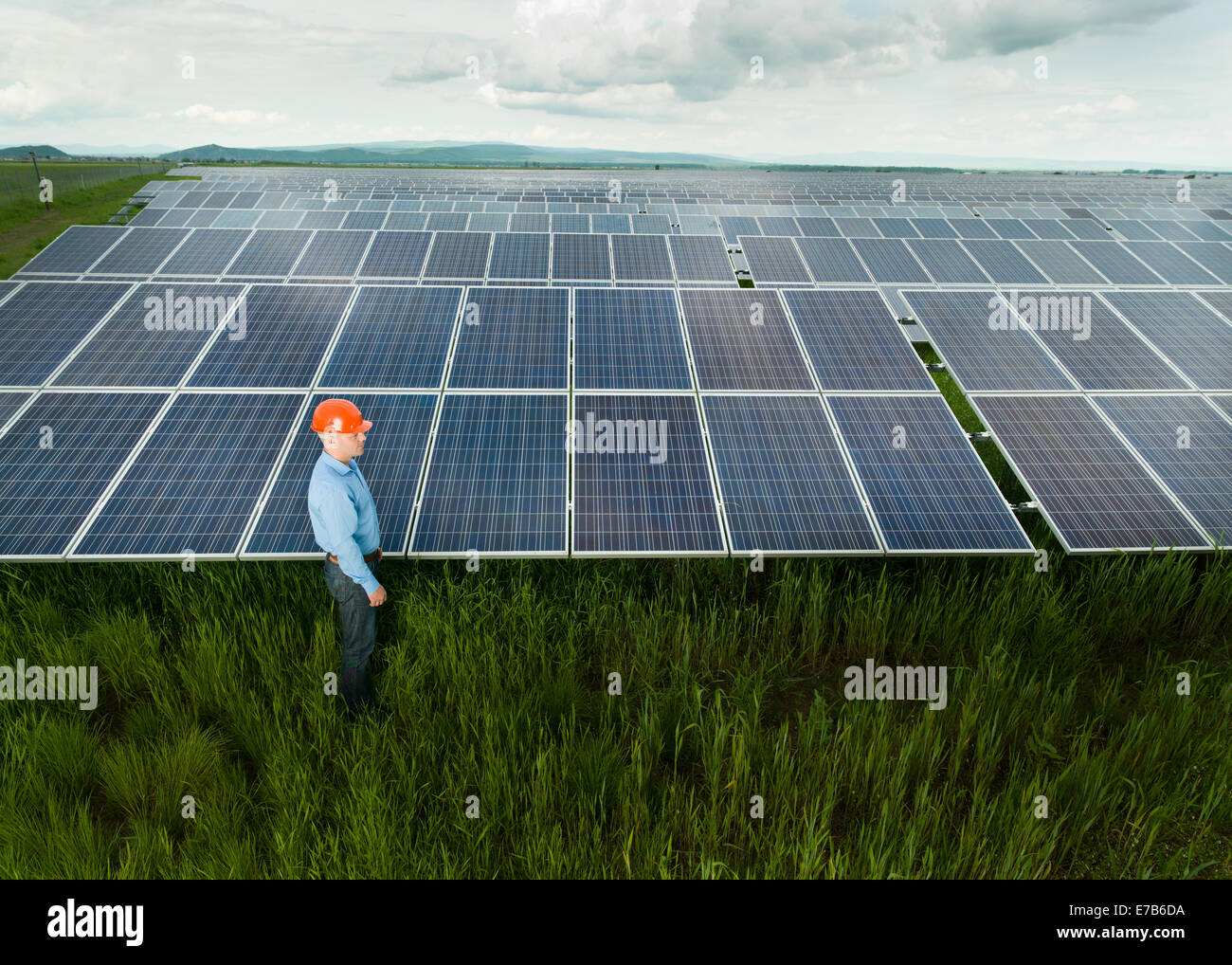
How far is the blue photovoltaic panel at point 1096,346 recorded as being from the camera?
919 cm

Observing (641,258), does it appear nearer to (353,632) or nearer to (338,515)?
(338,515)

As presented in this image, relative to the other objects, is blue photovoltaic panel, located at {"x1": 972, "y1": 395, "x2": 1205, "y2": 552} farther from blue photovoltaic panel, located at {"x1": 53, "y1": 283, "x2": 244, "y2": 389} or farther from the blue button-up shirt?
blue photovoltaic panel, located at {"x1": 53, "y1": 283, "x2": 244, "y2": 389}

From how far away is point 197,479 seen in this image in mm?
7258

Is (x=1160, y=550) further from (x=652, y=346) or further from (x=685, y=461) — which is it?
(x=652, y=346)

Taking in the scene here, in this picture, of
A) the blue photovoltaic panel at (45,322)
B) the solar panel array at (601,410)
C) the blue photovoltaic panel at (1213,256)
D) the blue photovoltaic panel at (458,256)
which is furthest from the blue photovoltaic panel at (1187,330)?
the blue photovoltaic panel at (45,322)

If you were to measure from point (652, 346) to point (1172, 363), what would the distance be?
26.3 ft

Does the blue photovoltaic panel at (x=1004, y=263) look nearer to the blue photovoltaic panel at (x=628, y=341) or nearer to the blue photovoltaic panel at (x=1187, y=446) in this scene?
the blue photovoltaic panel at (x=1187, y=446)

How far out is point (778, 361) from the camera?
9055 millimetres

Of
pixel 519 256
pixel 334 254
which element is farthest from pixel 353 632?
pixel 334 254

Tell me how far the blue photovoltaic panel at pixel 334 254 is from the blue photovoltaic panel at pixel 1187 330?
14.2 metres

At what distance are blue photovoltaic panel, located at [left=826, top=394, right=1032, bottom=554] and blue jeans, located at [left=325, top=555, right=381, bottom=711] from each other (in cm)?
536

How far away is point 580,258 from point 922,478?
7919mm
